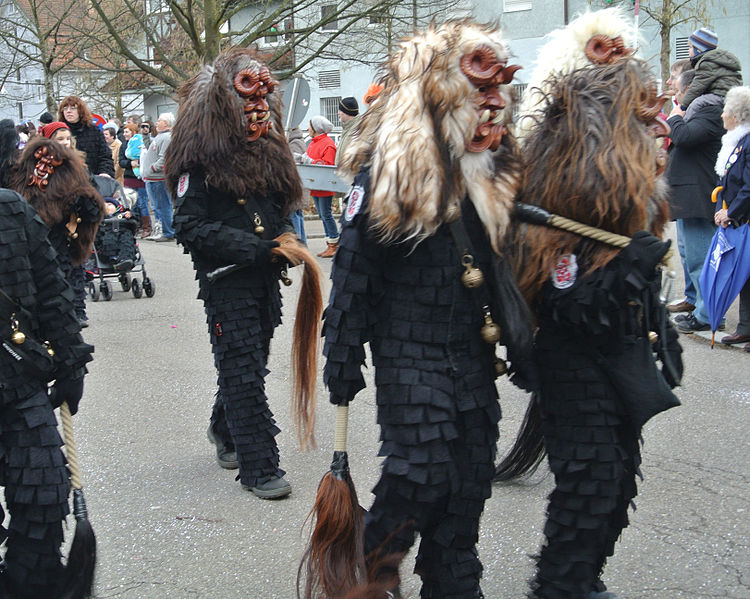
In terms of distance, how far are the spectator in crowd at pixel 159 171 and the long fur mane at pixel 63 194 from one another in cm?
617

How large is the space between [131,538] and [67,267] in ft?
11.8

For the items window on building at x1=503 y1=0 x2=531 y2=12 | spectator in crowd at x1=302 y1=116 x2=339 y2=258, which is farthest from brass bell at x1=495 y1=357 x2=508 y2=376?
window on building at x1=503 y1=0 x2=531 y2=12

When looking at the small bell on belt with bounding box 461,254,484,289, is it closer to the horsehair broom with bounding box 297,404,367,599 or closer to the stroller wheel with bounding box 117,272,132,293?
the horsehair broom with bounding box 297,404,367,599

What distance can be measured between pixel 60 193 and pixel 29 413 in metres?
4.09

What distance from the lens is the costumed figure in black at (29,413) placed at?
121 inches

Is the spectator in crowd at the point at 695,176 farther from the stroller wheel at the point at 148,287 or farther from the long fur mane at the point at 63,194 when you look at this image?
the stroller wheel at the point at 148,287

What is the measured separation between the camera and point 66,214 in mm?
6938

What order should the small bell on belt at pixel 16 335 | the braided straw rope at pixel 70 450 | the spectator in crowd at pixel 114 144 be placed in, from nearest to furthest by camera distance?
1. the small bell on belt at pixel 16 335
2. the braided straw rope at pixel 70 450
3. the spectator in crowd at pixel 114 144

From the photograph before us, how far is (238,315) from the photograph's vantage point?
457cm

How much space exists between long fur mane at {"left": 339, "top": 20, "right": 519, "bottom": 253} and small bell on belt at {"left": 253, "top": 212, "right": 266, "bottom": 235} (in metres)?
1.68

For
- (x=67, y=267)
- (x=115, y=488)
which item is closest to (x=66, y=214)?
(x=67, y=267)

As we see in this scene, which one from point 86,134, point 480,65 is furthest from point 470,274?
point 86,134

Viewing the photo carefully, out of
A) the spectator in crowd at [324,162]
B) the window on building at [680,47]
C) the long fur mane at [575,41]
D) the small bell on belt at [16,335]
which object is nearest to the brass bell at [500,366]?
the long fur mane at [575,41]

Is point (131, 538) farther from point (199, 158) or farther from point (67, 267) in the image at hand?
point (67, 267)
